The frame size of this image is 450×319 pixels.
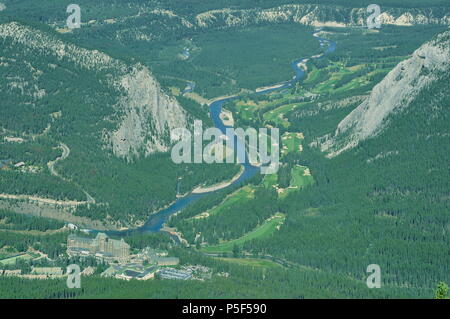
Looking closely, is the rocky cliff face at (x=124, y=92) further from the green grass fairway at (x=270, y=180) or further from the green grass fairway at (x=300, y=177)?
the green grass fairway at (x=300, y=177)

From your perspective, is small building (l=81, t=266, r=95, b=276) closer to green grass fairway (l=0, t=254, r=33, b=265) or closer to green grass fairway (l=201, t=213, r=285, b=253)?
green grass fairway (l=0, t=254, r=33, b=265)

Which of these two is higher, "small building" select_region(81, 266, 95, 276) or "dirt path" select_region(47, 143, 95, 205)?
"dirt path" select_region(47, 143, 95, 205)

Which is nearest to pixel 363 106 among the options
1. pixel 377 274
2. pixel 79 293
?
pixel 377 274

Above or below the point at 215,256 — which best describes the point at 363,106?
above

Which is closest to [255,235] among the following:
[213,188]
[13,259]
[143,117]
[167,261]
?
[167,261]

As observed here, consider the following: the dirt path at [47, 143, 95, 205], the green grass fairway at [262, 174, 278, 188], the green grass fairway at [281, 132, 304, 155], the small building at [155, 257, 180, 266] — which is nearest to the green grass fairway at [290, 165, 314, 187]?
the green grass fairway at [262, 174, 278, 188]

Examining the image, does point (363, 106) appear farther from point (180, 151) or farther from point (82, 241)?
point (82, 241)
